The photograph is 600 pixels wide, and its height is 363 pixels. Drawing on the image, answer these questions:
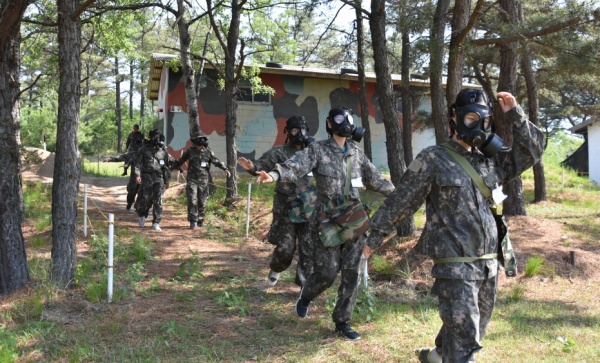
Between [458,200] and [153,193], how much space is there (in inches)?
365

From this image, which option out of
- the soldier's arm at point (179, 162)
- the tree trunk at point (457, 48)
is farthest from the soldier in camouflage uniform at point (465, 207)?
the soldier's arm at point (179, 162)

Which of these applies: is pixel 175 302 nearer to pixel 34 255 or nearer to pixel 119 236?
pixel 34 255

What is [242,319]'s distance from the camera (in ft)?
19.6

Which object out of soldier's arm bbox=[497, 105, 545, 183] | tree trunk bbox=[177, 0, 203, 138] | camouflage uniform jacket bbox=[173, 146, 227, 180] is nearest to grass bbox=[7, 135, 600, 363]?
soldier's arm bbox=[497, 105, 545, 183]

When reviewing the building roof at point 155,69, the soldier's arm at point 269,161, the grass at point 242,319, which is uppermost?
the building roof at point 155,69

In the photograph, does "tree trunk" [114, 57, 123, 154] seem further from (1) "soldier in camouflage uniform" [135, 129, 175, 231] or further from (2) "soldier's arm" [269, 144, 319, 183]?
(2) "soldier's arm" [269, 144, 319, 183]

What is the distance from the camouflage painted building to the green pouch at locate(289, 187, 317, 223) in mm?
15413

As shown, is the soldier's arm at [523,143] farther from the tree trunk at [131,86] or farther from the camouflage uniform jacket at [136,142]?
the tree trunk at [131,86]

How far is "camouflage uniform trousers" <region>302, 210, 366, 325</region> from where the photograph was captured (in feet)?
17.2

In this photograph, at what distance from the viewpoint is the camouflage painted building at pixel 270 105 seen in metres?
21.8

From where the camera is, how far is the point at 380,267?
8453 millimetres

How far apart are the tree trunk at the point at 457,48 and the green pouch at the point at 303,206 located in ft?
10.7

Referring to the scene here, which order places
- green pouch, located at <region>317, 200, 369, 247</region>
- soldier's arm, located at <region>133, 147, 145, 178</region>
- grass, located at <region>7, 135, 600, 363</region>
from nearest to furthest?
grass, located at <region>7, 135, 600, 363</region>, green pouch, located at <region>317, 200, 369, 247</region>, soldier's arm, located at <region>133, 147, 145, 178</region>

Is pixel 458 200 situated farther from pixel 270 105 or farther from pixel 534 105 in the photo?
pixel 270 105
